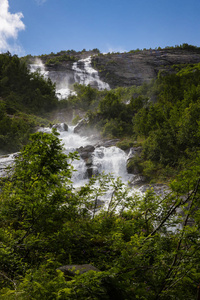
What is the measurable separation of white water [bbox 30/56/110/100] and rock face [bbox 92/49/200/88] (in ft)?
9.05

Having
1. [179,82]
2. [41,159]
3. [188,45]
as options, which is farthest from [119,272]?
[188,45]

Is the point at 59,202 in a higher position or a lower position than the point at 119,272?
higher

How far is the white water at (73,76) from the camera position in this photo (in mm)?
62809

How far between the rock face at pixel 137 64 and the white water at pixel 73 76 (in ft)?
9.05

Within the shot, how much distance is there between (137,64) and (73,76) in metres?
25.2

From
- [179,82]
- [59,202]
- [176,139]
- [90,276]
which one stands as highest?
[179,82]

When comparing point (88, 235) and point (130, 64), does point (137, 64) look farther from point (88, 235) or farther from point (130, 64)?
point (88, 235)

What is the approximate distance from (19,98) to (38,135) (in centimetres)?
4343

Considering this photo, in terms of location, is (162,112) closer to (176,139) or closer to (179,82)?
(176,139)

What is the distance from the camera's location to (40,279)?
7.07 ft

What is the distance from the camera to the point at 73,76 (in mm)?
66125

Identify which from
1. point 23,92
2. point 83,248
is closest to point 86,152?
point 83,248

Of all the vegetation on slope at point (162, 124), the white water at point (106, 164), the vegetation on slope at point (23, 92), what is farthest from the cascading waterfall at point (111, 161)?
the vegetation on slope at point (23, 92)

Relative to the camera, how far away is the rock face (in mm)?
66562
